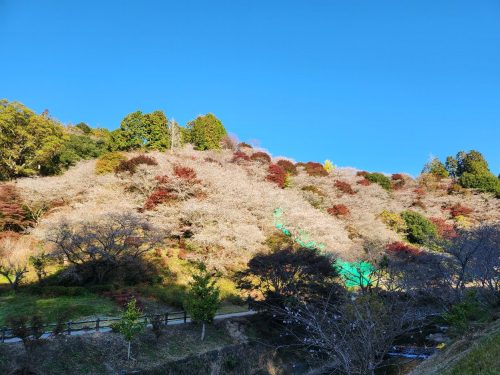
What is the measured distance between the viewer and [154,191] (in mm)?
28344

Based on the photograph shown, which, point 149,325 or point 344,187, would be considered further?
point 344,187

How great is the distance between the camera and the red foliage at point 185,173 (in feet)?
93.2

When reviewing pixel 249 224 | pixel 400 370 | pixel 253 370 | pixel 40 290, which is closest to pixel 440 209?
pixel 249 224

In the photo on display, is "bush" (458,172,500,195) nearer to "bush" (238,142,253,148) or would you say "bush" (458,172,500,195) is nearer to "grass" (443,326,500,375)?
"bush" (238,142,253,148)

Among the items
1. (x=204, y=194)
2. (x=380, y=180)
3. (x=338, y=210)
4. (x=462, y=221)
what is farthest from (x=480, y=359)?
(x=380, y=180)

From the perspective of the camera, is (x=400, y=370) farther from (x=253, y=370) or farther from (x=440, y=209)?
(x=440, y=209)

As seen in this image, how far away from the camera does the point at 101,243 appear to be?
837 inches

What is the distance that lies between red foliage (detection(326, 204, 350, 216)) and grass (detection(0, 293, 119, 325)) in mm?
26244

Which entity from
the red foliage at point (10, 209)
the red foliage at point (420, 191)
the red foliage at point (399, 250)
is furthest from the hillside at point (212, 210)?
the red foliage at point (420, 191)

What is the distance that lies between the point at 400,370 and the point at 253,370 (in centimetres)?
682

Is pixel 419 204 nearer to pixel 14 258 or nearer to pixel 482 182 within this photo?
pixel 482 182

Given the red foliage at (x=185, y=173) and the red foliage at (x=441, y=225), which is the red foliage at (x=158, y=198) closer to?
the red foliage at (x=185, y=173)

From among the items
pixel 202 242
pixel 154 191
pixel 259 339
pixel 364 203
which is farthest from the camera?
pixel 364 203

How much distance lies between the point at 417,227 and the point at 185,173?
25850mm
